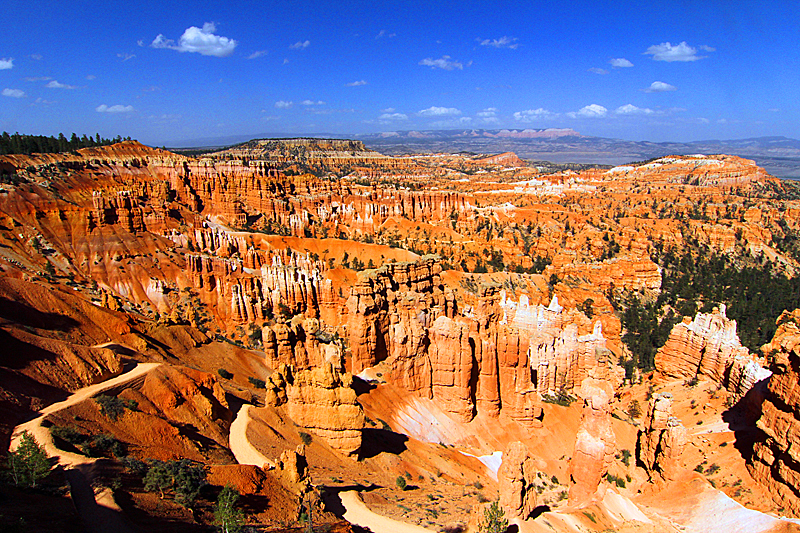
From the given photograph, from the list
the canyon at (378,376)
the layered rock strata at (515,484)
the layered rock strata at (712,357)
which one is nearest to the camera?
the layered rock strata at (515,484)

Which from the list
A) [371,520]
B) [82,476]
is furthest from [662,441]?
[82,476]

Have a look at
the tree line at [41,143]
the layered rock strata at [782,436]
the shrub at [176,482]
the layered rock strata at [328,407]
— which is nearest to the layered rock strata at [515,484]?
the layered rock strata at [328,407]

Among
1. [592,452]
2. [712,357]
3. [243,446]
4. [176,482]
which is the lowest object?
[712,357]

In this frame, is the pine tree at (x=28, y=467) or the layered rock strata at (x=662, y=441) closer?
the pine tree at (x=28, y=467)

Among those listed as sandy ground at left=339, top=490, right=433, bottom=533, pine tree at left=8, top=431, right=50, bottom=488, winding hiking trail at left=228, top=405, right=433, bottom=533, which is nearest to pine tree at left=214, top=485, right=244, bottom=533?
winding hiking trail at left=228, top=405, right=433, bottom=533

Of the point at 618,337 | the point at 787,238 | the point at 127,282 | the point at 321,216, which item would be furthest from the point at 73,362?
the point at 787,238

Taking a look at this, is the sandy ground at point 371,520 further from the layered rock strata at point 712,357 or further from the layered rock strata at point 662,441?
the layered rock strata at point 712,357

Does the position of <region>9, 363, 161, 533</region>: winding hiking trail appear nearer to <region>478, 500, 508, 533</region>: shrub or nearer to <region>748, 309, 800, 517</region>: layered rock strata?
<region>478, 500, 508, 533</region>: shrub

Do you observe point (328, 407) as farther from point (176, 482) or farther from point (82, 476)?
point (82, 476)
